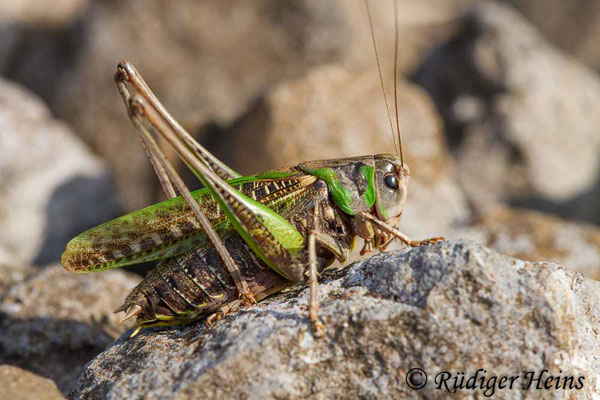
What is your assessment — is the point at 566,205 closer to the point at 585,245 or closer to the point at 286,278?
the point at 585,245

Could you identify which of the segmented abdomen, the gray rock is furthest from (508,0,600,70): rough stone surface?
the segmented abdomen

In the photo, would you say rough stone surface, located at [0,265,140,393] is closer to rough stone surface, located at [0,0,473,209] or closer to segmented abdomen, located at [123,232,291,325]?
segmented abdomen, located at [123,232,291,325]

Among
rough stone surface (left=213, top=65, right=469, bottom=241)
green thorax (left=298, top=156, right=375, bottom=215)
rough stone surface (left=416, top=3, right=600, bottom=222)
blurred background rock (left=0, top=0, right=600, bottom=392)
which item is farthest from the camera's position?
rough stone surface (left=416, top=3, right=600, bottom=222)

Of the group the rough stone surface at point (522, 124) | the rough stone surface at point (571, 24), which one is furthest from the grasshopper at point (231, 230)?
the rough stone surface at point (571, 24)

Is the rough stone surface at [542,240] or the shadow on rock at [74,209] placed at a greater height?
the rough stone surface at [542,240]

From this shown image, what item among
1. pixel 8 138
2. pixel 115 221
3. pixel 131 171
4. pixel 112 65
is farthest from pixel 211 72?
pixel 115 221

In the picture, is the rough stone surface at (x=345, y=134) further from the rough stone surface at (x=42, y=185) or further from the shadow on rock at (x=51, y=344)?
the shadow on rock at (x=51, y=344)
